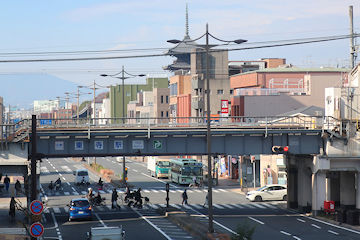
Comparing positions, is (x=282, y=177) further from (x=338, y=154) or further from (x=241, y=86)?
(x=241, y=86)

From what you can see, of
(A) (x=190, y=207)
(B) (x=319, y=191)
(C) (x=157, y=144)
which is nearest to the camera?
(C) (x=157, y=144)

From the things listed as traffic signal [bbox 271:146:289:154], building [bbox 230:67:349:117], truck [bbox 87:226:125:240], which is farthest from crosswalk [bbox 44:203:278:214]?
building [bbox 230:67:349:117]

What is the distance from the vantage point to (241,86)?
115 m

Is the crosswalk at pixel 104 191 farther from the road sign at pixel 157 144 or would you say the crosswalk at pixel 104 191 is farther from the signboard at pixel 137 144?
the signboard at pixel 137 144

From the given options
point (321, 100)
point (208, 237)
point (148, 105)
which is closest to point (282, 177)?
point (321, 100)

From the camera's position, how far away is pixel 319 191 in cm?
5425

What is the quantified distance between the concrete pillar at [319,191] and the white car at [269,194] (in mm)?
12779

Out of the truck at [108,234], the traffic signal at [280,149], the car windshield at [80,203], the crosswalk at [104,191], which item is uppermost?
the traffic signal at [280,149]

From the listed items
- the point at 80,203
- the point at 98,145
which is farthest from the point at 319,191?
the point at 80,203

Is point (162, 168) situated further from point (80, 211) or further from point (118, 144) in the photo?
point (80, 211)

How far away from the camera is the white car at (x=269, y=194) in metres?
67.1

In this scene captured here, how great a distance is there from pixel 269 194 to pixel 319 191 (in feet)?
43.8

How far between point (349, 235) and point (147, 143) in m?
16.7

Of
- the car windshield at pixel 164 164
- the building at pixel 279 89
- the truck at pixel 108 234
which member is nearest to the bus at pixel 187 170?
the car windshield at pixel 164 164
